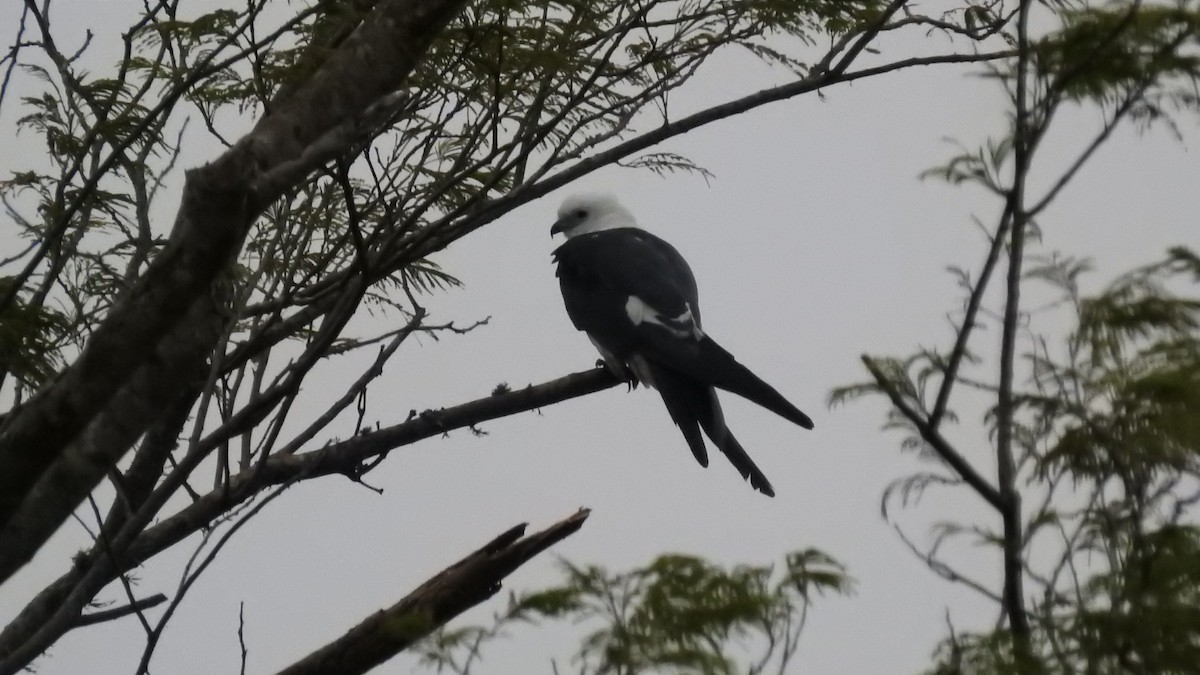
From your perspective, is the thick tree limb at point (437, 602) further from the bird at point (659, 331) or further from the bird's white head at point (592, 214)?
the bird's white head at point (592, 214)

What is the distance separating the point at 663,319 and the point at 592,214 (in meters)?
1.97

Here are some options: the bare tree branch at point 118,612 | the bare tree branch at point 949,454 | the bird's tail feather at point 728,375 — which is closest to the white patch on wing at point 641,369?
the bird's tail feather at point 728,375

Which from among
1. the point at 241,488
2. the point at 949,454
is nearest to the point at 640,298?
the point at 241,488

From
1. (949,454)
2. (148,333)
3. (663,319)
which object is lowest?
(949,454)

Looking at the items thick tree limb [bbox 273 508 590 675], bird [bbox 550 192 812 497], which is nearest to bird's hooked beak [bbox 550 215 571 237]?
bird [bbox 550 192 812 497]

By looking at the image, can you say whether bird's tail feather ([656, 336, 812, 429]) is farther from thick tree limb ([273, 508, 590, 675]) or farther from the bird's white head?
the bird's white head

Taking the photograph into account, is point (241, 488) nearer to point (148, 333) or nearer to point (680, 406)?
point (148, 333)

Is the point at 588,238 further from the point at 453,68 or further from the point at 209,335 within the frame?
the point at 209,335

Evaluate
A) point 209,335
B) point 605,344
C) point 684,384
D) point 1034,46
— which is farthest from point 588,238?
point 1034,46

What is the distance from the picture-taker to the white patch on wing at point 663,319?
5.57 m

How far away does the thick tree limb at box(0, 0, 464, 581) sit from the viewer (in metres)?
2.48

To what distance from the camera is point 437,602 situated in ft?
11.3

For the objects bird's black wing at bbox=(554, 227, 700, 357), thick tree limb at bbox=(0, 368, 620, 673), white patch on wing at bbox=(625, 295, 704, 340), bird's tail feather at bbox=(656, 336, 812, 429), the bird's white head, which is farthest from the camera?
the bird's white head

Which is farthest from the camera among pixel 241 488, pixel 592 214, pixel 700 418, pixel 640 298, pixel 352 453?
pixel 592 214
